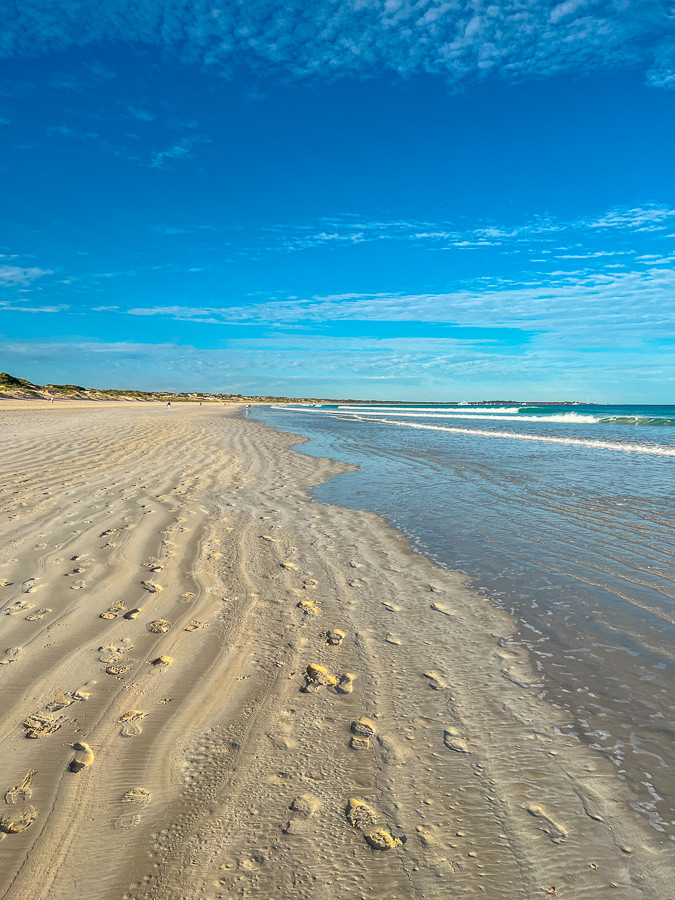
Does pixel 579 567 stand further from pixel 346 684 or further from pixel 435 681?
pixel 346 684

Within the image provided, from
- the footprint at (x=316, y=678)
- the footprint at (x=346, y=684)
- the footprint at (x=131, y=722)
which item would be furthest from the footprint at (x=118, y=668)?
the footprint at (x=346, y=684)

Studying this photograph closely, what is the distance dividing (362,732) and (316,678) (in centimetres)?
61

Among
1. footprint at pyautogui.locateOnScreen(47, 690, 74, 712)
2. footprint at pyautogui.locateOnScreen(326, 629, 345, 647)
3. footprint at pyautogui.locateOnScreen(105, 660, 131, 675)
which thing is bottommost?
footprint at pyautogui.locateOnScreen(326, 629, 345, 647)

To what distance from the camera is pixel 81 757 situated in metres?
2.37

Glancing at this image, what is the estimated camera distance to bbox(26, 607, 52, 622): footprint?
149 inches

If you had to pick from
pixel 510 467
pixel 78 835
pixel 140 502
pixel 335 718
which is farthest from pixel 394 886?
pixel 510 467

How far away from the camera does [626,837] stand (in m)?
2.00

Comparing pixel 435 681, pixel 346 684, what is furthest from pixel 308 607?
pixel 435 681

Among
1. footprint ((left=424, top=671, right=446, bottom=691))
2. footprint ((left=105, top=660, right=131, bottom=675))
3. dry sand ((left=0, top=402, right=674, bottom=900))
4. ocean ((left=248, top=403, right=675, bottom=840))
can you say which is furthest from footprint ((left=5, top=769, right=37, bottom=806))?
ocean ((left=248, top=403, right=675, bottom=840))

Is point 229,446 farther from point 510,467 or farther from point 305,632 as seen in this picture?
point 305,632

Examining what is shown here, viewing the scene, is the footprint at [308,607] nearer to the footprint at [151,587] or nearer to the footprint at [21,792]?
the footprint at [151,587]

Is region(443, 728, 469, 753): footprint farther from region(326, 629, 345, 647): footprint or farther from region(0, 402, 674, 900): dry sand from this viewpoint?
region(326, 629, 345, 647): footprint

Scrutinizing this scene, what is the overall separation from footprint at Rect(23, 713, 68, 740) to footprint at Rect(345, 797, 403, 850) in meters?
1.64

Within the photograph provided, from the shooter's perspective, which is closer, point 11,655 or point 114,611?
point 11,655
